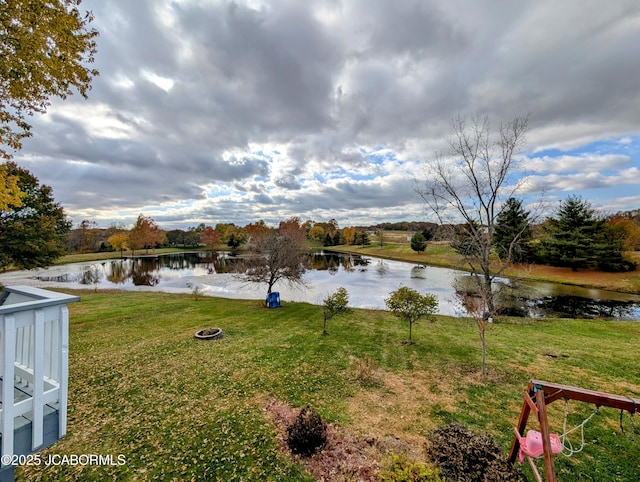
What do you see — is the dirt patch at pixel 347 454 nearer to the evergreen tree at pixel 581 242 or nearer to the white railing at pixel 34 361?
the white railing at pixel 34 361

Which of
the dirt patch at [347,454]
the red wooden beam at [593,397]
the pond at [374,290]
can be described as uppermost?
the red wooden beam at [593,397]

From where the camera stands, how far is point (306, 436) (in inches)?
176

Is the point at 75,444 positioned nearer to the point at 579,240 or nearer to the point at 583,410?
the point at 583,410

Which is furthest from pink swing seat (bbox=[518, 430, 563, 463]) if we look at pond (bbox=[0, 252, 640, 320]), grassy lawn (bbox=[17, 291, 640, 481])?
pond (bbox=[0, 252, 640, 320])

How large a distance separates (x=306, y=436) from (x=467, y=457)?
2.49 meters

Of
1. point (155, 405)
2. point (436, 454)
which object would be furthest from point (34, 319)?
point (436, 454)

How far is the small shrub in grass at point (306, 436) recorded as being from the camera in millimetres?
4402

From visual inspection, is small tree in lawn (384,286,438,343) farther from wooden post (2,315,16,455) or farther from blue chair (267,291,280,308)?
wooden post (2,315,16,455)

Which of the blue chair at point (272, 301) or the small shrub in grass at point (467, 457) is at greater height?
the small shrub in grass at point (467, 457)

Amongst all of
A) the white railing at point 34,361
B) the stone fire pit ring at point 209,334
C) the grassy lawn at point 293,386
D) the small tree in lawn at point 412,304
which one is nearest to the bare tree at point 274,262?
the grassy lawn at point 293,386

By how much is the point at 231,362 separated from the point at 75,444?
3716 mm

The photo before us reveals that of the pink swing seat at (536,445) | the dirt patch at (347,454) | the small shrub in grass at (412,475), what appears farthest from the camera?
the dirt patch at (347,454)

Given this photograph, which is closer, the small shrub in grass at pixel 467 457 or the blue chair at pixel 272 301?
the small shrub in grass at pixel 467 457

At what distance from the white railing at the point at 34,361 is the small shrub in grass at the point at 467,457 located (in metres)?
4.68
